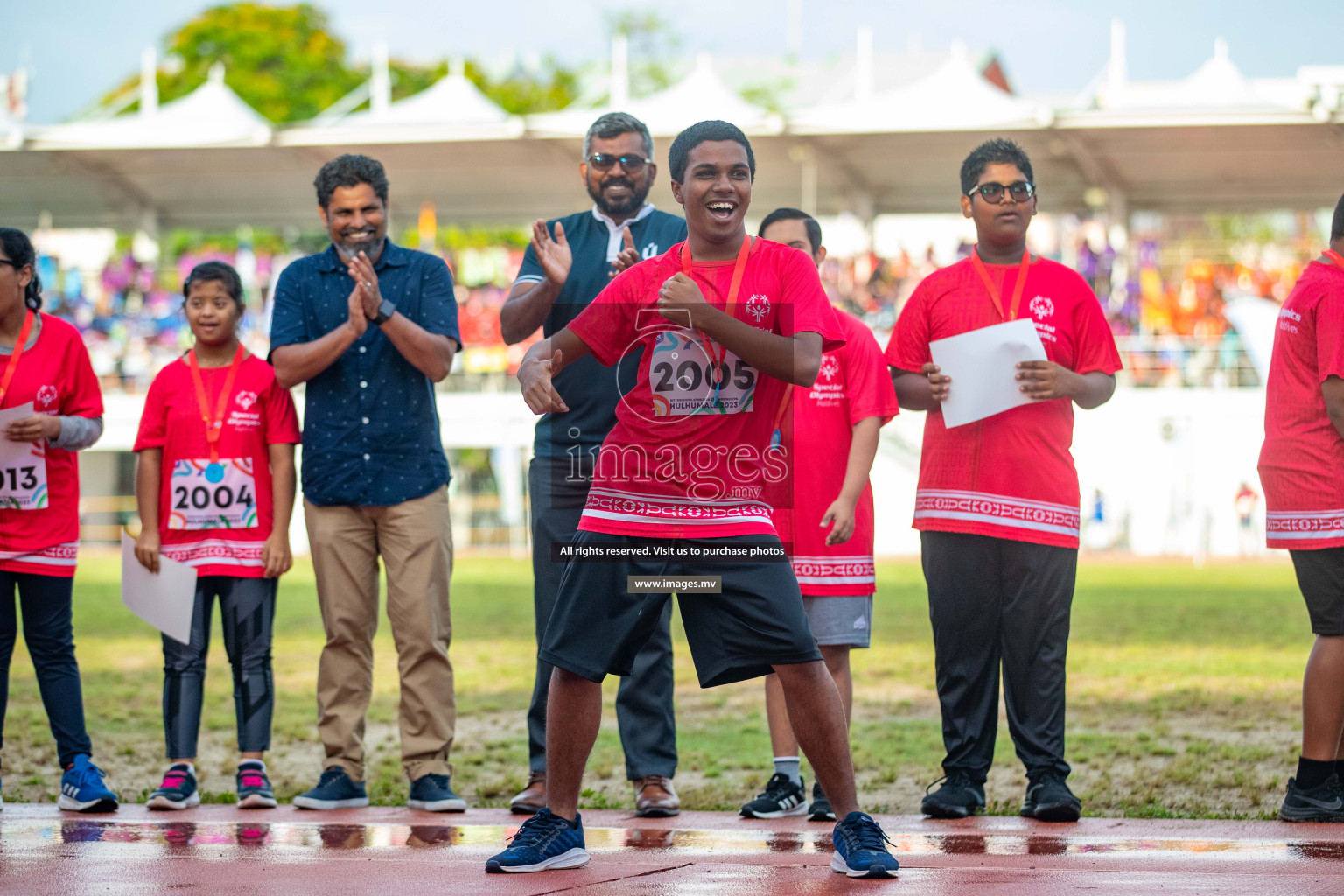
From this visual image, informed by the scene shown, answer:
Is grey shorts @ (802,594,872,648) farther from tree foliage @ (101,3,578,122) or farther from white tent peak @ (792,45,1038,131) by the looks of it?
tree foliage @ (101,3,578,122)

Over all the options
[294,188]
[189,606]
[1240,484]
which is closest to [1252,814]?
[189,606]

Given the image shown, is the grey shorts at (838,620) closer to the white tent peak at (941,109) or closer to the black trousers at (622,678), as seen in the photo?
the black trousers at (622,678)

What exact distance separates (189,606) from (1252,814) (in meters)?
4.03

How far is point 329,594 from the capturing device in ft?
17.6

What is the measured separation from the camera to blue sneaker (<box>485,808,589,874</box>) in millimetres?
3895

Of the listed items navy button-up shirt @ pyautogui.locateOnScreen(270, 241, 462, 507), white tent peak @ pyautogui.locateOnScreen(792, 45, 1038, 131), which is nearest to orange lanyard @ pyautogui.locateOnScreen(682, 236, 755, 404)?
navy button-up shirt @ pyautogui.locateOnScreen(270, 241, 462, 507)

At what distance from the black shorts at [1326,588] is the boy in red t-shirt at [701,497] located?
6.61 ft

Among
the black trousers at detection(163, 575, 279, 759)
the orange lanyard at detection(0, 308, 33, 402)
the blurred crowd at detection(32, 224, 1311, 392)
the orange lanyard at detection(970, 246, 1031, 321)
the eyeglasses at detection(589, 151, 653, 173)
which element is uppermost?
the blurred crowd at detection(32, 224, 1311, 392)

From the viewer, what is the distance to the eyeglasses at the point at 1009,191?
503 cm

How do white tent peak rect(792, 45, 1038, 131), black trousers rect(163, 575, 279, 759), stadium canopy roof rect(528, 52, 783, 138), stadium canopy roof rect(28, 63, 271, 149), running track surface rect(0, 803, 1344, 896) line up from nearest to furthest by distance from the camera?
running track surface rect(0, 803, 1344, 896) < black trousers rect(163, 575, 279, 759) < white tent peak rect(792, 45, 1038, 131) < stadium canopy roof rect(528, 52, 783, 138) < stadium canopy roof rect(28, 63, 271, 149)

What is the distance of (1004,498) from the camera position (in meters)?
4.95

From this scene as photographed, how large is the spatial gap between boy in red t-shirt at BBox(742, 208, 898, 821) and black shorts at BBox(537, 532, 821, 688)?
3.69 ft

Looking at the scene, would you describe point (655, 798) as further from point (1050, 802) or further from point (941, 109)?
point (941, 109)

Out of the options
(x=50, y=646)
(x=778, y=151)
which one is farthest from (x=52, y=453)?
(x=778, y=151)
